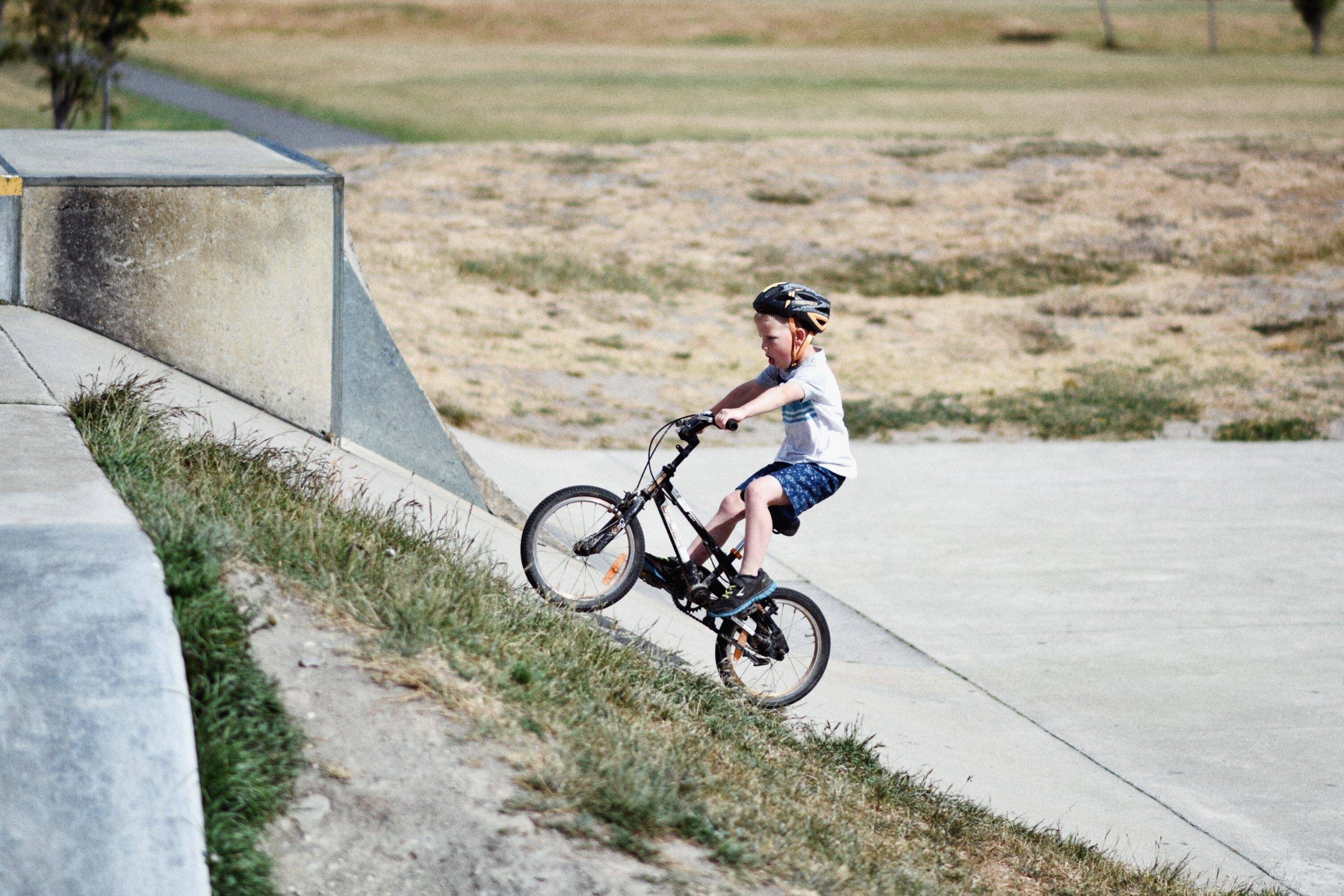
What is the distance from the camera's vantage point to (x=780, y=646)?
20.7ft

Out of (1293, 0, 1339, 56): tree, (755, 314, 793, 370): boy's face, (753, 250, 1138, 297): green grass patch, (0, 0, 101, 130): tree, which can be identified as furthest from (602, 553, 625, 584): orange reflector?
(1293, 0, 1339, 56): tree

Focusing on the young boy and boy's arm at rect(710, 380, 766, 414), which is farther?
boy's arm at rect(710, 380, 766, 414)

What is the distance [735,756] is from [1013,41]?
8213 cm

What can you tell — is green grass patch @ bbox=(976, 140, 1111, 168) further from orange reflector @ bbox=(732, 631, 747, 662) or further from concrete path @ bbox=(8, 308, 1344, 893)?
orange reflector @ bbox=(732, 631, 747, 662)

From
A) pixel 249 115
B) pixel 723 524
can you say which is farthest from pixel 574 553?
pixel 249 115

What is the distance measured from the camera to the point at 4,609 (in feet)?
12.4

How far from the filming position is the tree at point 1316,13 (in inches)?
3164

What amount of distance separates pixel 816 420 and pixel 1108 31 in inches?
3284

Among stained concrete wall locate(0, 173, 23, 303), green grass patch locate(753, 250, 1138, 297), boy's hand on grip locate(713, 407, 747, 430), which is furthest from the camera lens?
green grass patch locate(753, 250, 1138, 297)

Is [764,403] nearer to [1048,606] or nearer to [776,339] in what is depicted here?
[776,339]

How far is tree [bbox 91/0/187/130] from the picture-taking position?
2541cm

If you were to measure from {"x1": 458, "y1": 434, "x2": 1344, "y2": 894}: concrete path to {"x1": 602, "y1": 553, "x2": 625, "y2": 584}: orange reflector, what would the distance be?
698 mm

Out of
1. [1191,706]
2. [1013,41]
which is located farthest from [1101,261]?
[1013,41]

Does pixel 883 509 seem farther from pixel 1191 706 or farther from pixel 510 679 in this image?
pixel 510 679
